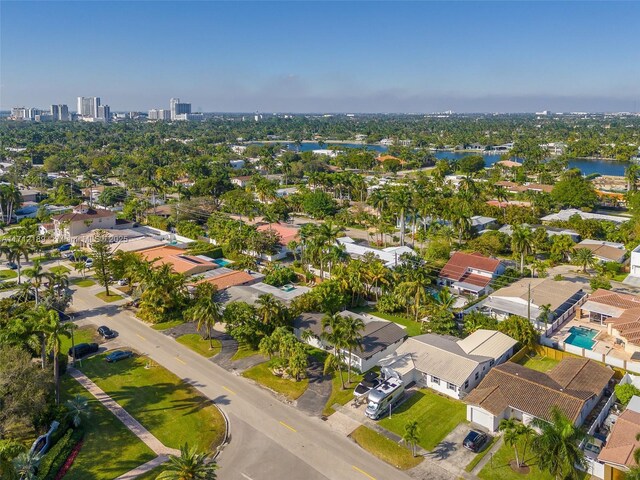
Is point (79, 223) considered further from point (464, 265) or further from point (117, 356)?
point (464, 265)

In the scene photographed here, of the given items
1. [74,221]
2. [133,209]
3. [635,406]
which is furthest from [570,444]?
[133,209]

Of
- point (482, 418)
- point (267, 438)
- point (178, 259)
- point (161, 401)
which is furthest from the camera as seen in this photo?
point (178, 259)

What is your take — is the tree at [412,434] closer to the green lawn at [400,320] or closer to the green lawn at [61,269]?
the green lawn at [400,320]

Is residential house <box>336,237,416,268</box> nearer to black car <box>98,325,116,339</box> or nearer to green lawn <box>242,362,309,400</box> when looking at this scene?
green lawn <box>242,362,309,400</box>

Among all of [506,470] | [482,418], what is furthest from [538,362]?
[506,470]

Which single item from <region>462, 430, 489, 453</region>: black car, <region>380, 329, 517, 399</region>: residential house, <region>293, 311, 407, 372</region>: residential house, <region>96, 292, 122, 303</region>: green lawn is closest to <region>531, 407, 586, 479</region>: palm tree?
<region>462, 430, 489, 453</region>: black car
